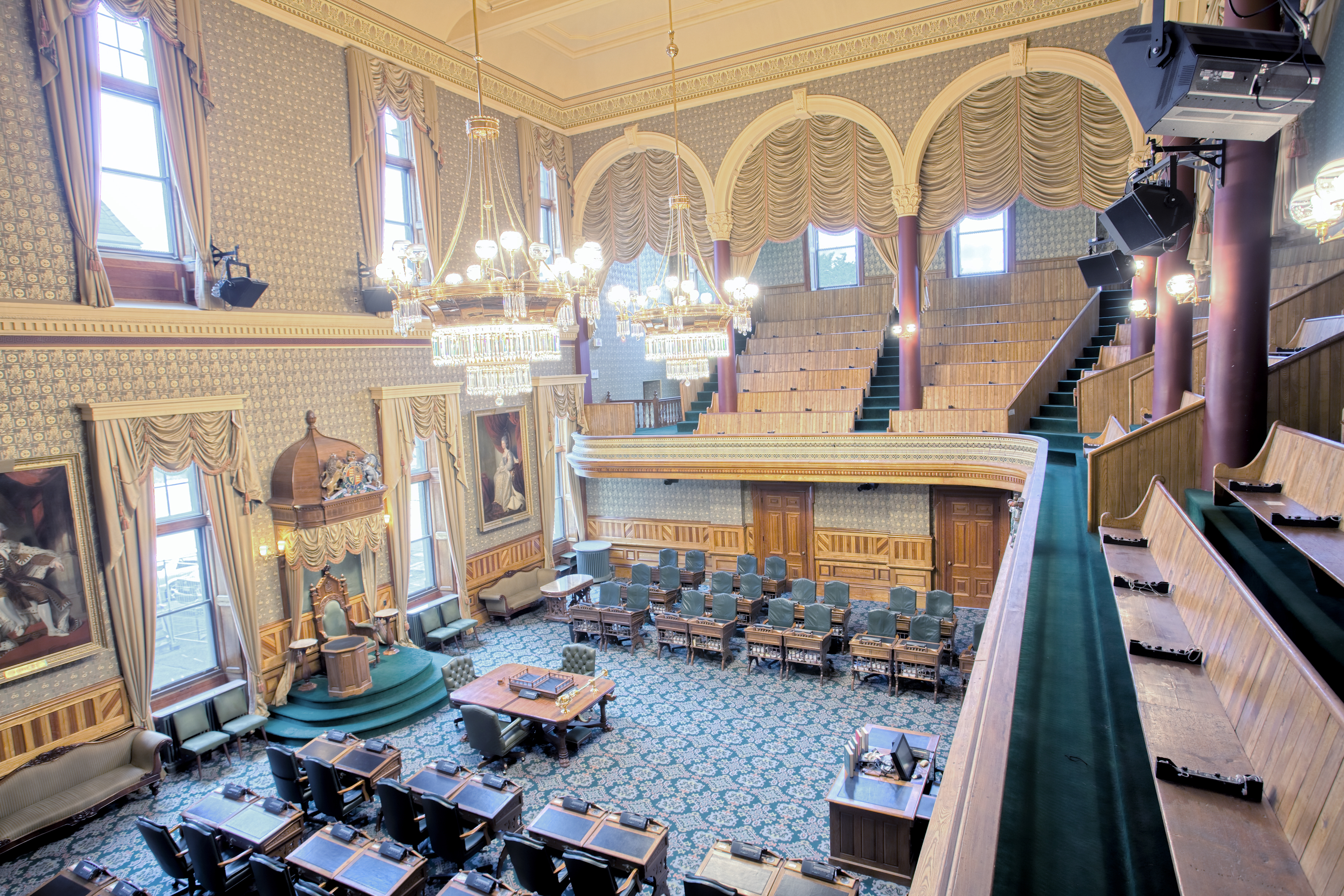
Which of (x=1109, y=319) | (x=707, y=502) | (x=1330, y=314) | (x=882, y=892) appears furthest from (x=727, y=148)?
(x=882, y=892)

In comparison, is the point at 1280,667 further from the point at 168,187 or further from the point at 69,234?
the point at 168,187

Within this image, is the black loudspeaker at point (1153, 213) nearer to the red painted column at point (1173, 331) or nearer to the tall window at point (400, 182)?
the red painted column at point (1173, 331)

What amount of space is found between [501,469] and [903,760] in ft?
27.3

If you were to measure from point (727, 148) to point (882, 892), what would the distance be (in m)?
11.3

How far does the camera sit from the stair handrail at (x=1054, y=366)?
10900 mm

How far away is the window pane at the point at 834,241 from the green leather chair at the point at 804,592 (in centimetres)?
939

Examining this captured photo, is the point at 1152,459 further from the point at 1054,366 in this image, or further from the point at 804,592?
the point at 1054,366

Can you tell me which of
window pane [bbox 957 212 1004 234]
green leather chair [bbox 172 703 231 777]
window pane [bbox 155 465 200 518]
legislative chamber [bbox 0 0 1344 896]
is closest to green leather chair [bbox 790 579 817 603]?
legislative chamber [bbox 0 0 1344 896]

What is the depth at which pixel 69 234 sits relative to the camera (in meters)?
7.23

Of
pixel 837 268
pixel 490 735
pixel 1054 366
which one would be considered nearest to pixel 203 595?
pixel 490 735

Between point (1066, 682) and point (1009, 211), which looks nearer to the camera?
point (1066, 682)

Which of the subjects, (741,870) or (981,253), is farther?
(981,253)

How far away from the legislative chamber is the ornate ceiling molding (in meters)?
0.06

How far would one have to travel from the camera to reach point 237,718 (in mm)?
8359
